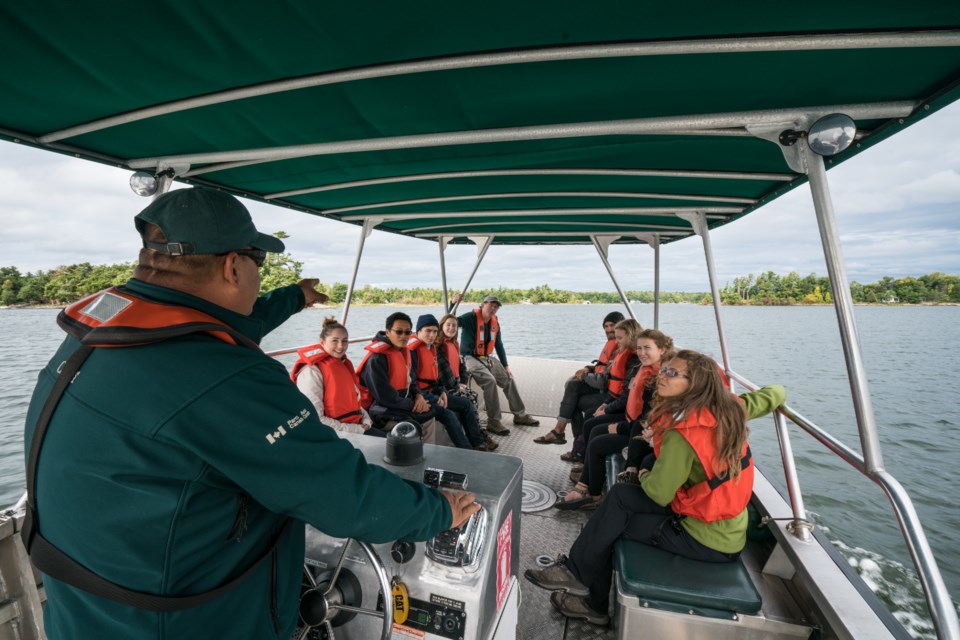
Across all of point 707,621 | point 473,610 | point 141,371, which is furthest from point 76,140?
point 707,621

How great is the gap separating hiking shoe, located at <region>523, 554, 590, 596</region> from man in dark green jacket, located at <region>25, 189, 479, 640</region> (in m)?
1.36

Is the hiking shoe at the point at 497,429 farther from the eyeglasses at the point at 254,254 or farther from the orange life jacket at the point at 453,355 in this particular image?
the eyeglasses at the point at 254,254

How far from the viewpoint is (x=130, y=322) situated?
710 mm

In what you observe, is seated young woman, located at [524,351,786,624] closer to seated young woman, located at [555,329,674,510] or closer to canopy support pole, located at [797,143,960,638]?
canopy support pole, located at [797,143,960,638]

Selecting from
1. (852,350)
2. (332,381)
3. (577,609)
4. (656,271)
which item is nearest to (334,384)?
(332,381)

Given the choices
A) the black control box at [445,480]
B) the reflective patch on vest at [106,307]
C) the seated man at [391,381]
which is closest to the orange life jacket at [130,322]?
the reflective patch on vest at [106,307]

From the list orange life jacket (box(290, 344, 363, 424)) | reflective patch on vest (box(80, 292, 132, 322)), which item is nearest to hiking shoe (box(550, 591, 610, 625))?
orange life jacket (box(290, 344, 363, 424))

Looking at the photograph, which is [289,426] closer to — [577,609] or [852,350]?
[852,350]

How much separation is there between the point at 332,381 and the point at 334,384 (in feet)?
0.07

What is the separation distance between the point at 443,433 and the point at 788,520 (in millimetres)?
2427

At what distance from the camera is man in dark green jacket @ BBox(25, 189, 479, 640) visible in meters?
0.68

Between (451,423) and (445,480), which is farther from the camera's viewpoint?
(451,423)

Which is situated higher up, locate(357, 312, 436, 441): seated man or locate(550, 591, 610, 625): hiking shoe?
locate(357, 312, 436, 441): seated man

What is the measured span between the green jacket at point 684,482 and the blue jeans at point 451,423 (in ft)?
6.88
